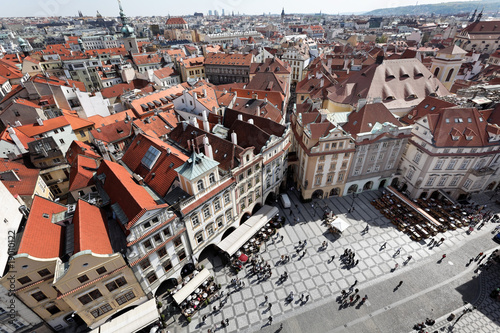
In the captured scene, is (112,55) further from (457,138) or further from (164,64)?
(457,138)

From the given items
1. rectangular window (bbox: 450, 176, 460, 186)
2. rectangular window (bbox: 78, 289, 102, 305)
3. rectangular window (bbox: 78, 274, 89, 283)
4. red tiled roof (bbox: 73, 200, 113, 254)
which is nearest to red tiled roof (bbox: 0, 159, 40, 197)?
red tiled roof (bbox: 73, 200, 113, 254)

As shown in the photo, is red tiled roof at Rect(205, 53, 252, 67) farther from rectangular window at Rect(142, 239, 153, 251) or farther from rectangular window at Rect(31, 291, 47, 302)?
rectangular window at Rect(31, 291, 47, 302)

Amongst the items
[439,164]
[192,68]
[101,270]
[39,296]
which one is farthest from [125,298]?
[192,68]

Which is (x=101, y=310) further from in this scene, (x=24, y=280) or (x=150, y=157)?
(x=150, y=157)

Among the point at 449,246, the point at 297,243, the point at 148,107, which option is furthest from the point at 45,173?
the point at 449,246

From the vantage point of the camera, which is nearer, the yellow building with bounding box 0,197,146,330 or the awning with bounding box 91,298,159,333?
the yellow building with bounding box 0,197,146,330

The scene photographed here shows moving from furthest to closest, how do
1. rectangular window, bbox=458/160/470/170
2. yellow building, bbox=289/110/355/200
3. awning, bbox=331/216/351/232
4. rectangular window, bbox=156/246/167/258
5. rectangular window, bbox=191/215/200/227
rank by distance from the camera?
rectangular window, bbox=458/160/470/170, yellow building, bbox=289/110/355/200, awning, bbox=331/216/351/232, rectangular window, bbox=191/215/200/227, rectangular window, bbox=156/246/167/258

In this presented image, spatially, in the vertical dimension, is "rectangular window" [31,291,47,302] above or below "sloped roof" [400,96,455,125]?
below
